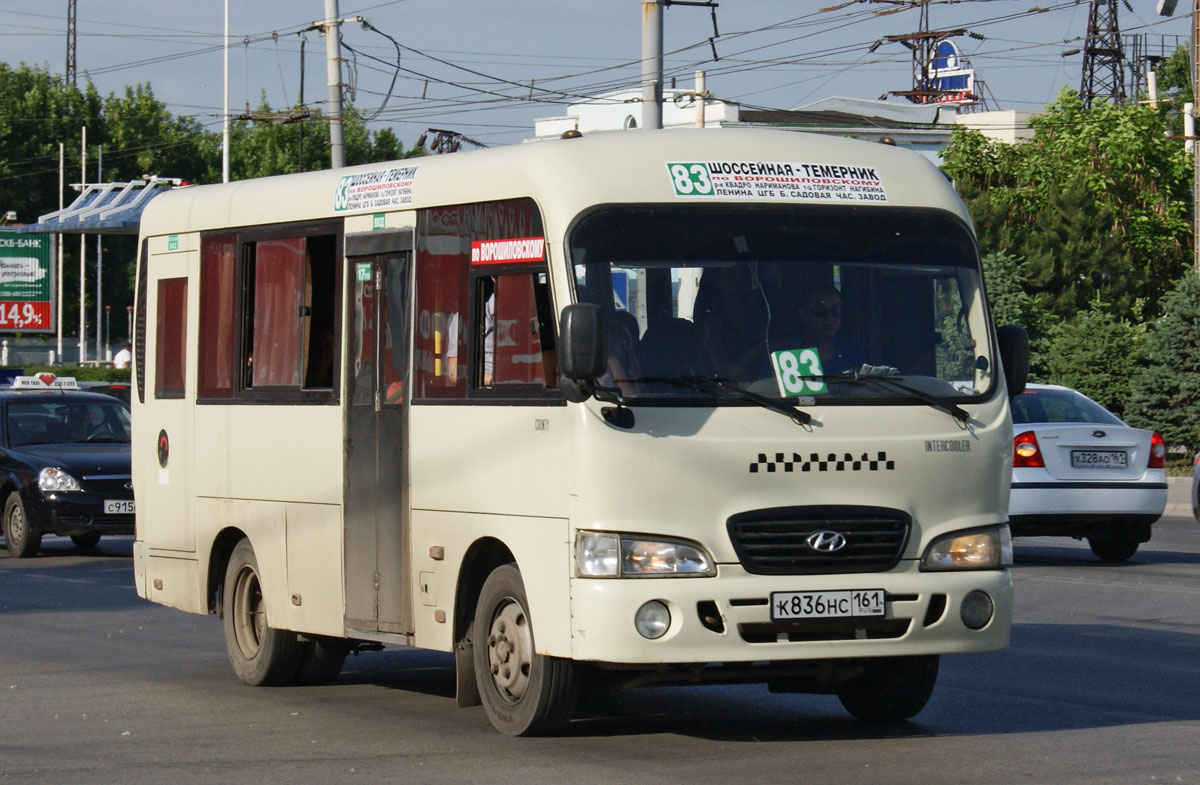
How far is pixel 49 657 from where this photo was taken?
1216 cm

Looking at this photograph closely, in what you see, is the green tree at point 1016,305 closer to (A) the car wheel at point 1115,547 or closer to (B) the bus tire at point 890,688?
(A) the car wheel at point 1115,547

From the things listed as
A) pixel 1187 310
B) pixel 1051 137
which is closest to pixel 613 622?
pixel 1187 310

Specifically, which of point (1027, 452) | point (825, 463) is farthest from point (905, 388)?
point (1027, 452)

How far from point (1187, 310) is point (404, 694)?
25379 millimetres

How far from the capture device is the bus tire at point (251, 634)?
35.5ft

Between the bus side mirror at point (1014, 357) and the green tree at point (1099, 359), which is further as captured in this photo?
the green tree at point (1099, 359)

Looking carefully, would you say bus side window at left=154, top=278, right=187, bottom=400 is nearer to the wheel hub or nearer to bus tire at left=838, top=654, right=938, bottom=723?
the wheel hub

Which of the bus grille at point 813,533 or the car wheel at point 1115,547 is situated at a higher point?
the bus grille at point 813,533

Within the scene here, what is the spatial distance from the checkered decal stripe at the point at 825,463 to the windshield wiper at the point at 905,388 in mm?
337

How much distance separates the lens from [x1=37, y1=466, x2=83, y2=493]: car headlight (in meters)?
20.4

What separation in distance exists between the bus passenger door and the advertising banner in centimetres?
6316

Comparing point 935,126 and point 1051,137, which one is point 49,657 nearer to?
point 1051,137

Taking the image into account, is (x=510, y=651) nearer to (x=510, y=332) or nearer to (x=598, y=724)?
(x=598, y=724)

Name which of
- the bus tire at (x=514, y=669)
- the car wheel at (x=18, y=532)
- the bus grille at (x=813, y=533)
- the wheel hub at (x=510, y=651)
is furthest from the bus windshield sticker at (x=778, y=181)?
the car wheel at (x=18, y=532)
